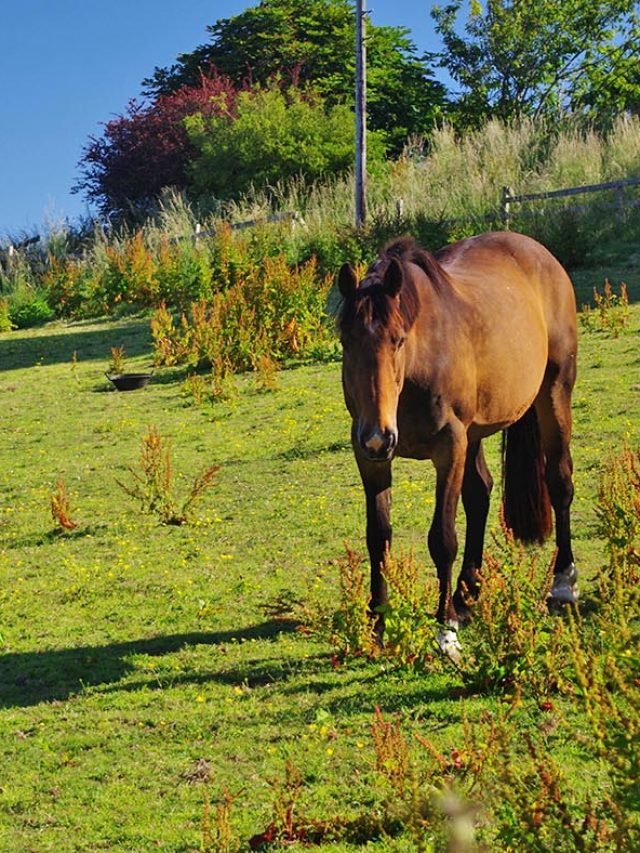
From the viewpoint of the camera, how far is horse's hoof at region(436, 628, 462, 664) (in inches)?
214

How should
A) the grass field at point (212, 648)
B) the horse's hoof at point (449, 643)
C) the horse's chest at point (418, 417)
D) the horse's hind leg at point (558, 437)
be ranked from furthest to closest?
the horse's hind leg at point (558, 437) → the horse's chest at point (418, 417) → the horse's hoof at point (449, 643) → the grass field at point (212, 648)

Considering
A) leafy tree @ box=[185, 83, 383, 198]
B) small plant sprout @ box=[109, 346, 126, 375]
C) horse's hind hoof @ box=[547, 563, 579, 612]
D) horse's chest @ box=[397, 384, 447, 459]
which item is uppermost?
leafy tree @ box=[185, 83, 383, 198]

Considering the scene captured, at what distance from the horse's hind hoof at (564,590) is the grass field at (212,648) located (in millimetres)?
124

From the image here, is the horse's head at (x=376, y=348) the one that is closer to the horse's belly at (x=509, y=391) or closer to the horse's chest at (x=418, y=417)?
the horse's chest at (x=418, y=417)

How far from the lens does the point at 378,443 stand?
4.88 meters

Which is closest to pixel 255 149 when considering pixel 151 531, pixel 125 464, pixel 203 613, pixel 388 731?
pixel 125 464

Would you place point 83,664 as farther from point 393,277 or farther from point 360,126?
point 360,126

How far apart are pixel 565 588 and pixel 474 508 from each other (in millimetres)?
665

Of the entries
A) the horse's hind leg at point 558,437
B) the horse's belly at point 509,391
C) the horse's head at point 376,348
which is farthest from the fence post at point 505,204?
the horse's head at point 376,348

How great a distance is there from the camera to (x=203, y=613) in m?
6.61

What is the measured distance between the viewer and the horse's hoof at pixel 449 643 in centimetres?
543

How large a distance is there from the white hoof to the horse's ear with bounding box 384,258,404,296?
6.51ft

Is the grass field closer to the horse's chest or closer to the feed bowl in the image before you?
the horse's chest

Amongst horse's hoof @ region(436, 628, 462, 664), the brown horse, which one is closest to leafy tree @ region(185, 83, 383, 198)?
the brown horse
